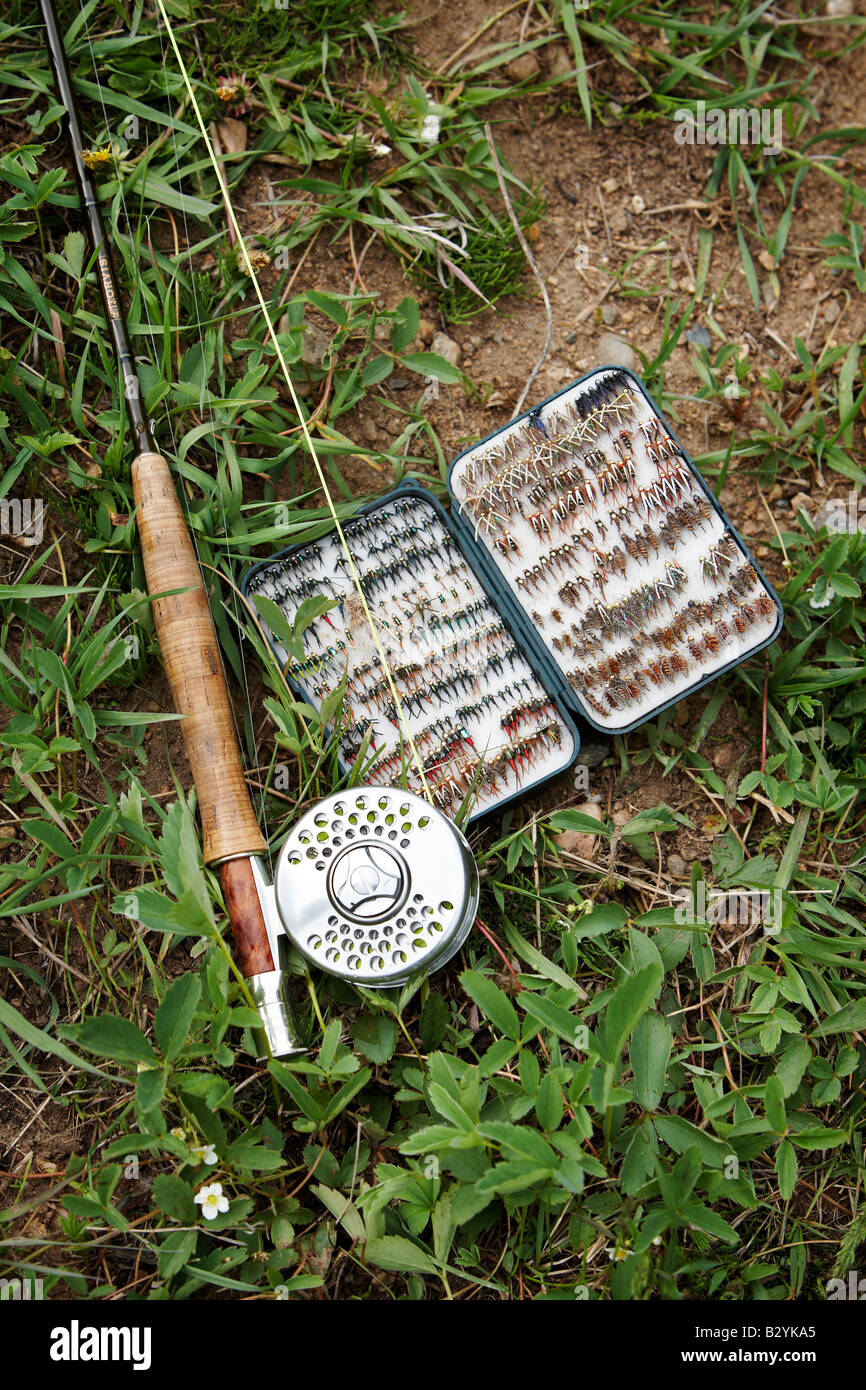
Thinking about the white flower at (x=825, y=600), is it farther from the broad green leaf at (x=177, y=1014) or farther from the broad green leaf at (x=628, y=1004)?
the broad green leaf at (x=177, y=1014)

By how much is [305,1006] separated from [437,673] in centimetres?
75

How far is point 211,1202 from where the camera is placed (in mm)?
1880

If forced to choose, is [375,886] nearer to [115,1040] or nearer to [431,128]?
[115,1040]

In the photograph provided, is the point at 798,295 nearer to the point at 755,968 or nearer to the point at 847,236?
the point at 847,236

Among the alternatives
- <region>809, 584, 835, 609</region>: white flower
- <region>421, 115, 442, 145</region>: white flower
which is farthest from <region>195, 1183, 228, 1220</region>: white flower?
<region>421, 115, 442, 145</region>: white flower

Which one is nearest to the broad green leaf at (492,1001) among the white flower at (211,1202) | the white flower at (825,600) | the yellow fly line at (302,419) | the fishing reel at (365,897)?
the fishing reel at (365,897)

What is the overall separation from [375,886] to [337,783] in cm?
32

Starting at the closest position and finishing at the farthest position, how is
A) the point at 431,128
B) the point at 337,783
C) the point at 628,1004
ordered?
the point at 628,1004 < the point at 337,783 < the point at 431,128

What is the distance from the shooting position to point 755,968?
7.21 ft

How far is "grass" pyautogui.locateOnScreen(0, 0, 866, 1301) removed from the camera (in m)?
1.92

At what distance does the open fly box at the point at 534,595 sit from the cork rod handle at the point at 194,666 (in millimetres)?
191

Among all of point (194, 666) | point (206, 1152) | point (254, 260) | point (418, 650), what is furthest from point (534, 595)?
point (206, 1152)
